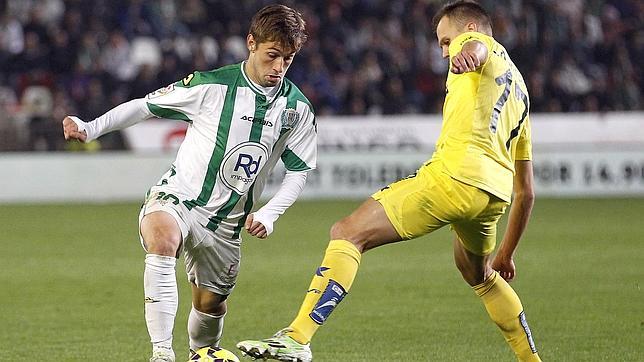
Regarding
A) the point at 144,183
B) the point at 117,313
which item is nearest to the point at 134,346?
the point at 117,313

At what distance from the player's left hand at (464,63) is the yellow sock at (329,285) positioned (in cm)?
89

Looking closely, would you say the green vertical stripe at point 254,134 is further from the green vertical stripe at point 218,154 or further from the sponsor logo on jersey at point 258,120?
the green vertical stripe at point 218,154

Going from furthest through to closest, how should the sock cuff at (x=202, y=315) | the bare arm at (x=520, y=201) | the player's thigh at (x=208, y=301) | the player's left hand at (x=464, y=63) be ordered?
the sock cuff at (x=202, y=315) < the player's thigh at (x=208, y=301) < the bare arm at (x=520, y=201) < the player's left hand at (x=464, y=63)

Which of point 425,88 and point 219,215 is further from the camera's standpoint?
point 425,88

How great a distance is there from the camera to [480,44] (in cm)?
507

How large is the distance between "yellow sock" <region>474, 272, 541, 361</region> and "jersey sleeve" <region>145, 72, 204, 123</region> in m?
1.65

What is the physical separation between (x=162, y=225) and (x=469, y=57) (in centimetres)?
168

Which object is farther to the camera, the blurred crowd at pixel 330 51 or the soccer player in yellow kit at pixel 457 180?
the blurred crowd at pixel 330 51

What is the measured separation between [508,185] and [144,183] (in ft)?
47.9

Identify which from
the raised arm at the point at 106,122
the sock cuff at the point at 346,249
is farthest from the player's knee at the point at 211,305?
the sock cuff at the point at 346,249

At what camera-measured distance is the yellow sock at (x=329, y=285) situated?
16.5ft

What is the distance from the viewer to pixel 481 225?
5387mm

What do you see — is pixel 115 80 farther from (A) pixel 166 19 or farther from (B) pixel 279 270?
(B) pixel 279 270

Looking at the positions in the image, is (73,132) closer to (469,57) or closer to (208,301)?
(208,301)
